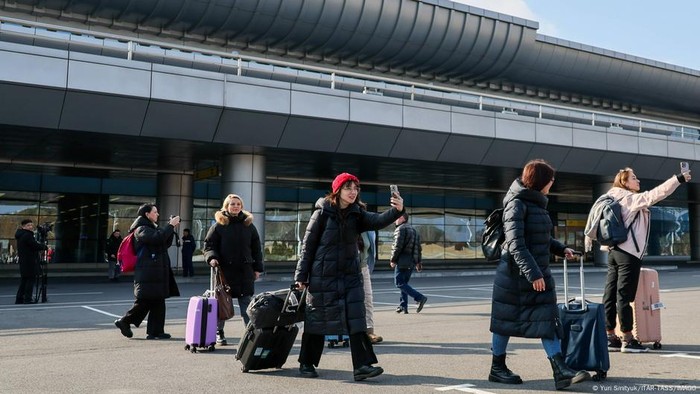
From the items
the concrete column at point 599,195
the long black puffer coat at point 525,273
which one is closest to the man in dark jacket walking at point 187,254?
the long black puffer coat at point 525,273

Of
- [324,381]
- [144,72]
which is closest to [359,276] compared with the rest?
[324,381]

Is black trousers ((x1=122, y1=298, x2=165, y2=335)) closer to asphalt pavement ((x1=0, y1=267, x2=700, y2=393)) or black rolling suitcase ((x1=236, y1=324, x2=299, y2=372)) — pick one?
asphalt pavement ((x1=0, y1=267, x2=700, y2=393))

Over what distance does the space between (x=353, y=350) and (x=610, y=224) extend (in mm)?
3060

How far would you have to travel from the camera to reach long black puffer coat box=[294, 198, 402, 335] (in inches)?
212

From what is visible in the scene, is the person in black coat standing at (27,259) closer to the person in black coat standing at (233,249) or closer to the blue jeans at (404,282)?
the person in black coat standing at (233,249)

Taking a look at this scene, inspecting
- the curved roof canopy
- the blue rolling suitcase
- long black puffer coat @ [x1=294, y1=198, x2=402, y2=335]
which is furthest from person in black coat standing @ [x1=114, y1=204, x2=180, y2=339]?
the curved roof canopy

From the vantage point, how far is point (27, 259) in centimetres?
1256

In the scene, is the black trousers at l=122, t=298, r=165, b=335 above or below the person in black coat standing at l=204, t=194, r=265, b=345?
below

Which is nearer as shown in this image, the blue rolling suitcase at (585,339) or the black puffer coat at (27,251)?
the blue rolling suitcase at (585,339)

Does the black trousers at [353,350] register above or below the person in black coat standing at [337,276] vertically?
below

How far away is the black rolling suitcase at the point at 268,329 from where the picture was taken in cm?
577

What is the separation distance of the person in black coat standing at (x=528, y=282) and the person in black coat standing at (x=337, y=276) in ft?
3.12

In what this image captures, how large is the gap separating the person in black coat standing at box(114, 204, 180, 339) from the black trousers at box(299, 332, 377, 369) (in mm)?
2923
